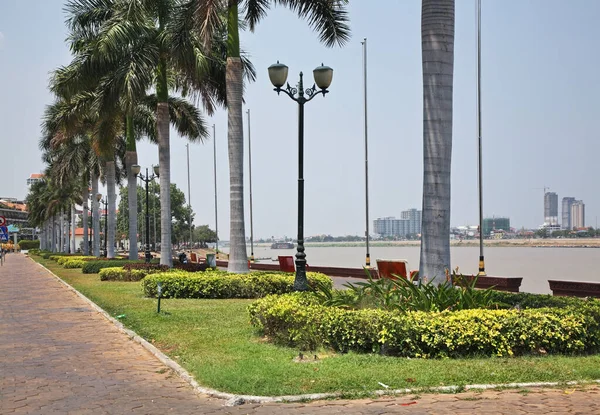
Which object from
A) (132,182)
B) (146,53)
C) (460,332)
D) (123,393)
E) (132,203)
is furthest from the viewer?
(132,182)

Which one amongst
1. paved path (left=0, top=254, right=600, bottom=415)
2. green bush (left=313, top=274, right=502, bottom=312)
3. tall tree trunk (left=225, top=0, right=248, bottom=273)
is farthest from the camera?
tall tree trunk (left=225, top=0, right=248, bottom=273)

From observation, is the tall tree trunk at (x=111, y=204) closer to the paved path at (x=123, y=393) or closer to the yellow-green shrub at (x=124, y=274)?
the yellow-green shrub at (x=124, y=274)

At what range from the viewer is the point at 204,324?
12406 millimetres

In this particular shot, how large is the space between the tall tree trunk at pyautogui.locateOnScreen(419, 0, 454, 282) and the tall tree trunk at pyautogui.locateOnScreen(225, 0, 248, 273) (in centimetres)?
833

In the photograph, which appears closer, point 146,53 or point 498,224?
point 146,53

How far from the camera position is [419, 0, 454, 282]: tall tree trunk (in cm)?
1090

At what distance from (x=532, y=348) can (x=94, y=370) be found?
547cm

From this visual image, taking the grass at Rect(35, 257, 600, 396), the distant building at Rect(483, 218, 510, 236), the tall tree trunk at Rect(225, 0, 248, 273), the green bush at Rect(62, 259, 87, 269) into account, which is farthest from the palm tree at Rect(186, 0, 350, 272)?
the distant building at Rect(483, 218, 510, 236)

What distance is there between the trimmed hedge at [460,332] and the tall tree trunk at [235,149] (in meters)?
9.81

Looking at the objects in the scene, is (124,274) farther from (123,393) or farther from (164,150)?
(123,393)

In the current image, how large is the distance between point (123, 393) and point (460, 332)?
399 cm

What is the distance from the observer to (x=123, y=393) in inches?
293

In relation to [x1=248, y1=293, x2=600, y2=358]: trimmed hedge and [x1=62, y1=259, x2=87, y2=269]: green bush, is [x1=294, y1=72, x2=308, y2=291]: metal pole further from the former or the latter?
[x1=62, y1=259, x2=87, y2=269]: green bush

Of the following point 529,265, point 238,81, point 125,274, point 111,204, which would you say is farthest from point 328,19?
point 529,265
